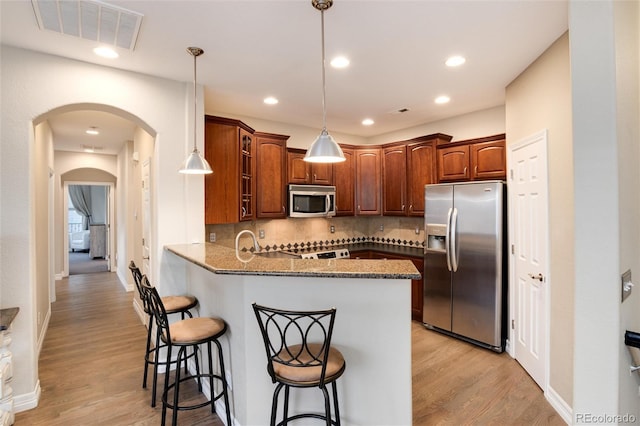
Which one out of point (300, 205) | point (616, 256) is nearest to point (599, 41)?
point (616, 256)

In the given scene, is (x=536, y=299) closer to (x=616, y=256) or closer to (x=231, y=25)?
(x=616, y=256)

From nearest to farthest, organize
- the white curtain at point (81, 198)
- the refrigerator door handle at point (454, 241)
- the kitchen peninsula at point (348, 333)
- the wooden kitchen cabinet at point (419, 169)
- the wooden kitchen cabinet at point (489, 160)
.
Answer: the kitchen peninsula at point (348, 333)
the wooden kitchen cabinet at point (489, 160)
the refrigerator door handle at point (454, 241)
the wooden kitchen cabinet at point (419, 169)
the white curtain at point (81, 198)

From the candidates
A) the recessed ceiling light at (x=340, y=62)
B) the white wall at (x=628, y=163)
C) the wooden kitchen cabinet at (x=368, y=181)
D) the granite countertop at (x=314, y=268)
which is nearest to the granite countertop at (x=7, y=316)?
the granite countertop at (x=314, y=268)

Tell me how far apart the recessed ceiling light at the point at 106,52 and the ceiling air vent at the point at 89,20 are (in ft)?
0.42

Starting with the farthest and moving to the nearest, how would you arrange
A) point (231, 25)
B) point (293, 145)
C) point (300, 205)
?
point (293, 145) < point (300, 205) < point (231, 25)

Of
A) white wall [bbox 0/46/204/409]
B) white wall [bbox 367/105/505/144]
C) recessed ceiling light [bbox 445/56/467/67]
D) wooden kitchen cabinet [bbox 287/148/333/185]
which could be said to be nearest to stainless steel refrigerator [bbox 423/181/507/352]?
white wall [bbox 367/105/505/144]

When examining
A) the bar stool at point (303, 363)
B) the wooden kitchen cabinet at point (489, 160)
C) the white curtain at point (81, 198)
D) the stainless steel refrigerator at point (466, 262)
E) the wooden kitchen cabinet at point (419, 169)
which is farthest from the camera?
the white curtain at point (81, 198)

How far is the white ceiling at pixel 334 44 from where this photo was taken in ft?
6.70

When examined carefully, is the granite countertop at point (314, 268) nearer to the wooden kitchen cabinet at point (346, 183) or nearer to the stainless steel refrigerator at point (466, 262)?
the stainless steel refrigerator at point (466, 262)

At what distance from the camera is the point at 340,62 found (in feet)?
9.14

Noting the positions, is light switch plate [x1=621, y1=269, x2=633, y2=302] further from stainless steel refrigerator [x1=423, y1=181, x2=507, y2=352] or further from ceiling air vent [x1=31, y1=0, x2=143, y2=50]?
ceiling air vent [x1=31, y1=0, x2=143, y2=50]

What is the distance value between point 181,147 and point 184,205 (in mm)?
578

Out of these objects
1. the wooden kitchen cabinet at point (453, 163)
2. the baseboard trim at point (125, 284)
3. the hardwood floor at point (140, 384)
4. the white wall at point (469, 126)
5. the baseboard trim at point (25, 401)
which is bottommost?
the hardwood floor at point (140, 384)

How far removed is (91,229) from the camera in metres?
9.92
